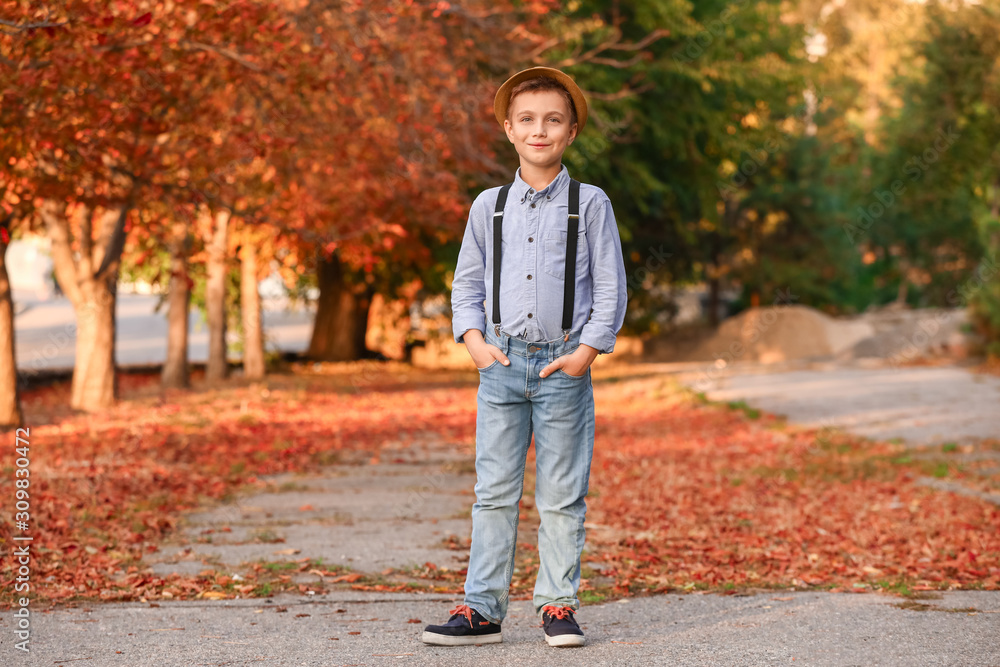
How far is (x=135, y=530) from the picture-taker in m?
6.35

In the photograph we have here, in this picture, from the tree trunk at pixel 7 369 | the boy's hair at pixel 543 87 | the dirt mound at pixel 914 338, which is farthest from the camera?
the dirt mound at pixel 914 338

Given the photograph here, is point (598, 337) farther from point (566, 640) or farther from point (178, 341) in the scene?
point (178, 341)

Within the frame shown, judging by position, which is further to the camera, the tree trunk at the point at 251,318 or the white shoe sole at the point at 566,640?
the tree trunk at the point at 251,318

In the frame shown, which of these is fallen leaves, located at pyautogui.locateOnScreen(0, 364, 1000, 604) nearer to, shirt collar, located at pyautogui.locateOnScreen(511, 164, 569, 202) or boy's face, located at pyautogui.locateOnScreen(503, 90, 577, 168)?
shirt collar, located at pyautogui.locateOnScreen(511, 164, 569, 202)

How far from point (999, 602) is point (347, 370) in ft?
59.8

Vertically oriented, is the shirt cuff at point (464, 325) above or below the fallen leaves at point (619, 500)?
above

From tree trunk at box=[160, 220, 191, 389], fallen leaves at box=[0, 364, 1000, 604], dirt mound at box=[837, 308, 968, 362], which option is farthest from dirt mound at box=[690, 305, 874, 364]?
tree trunk at box=[160, 220, 191, 389]

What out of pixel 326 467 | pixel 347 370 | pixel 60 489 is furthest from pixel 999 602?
pixel 347 370

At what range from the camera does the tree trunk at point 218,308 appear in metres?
17.5

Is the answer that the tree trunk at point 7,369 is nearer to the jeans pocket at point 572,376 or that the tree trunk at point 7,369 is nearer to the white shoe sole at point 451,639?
the white shoe sole at point 451,639

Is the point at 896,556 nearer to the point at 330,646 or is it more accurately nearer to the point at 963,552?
the point at 963,552

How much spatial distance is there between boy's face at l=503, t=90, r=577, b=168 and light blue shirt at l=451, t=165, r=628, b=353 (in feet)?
0.35

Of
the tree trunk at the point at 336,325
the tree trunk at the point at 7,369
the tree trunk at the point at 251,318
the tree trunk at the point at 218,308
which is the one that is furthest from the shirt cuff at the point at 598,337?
the tree trunk at the point at 336,325

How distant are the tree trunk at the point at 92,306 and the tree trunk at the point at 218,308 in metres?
3.78
